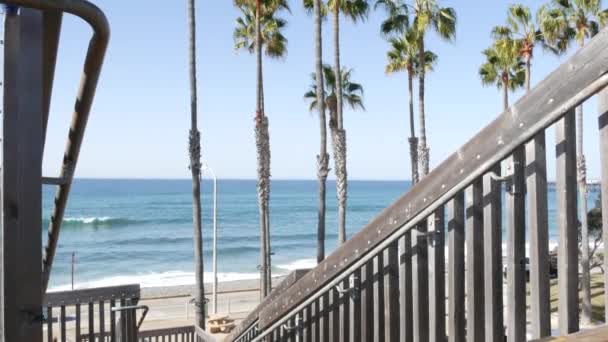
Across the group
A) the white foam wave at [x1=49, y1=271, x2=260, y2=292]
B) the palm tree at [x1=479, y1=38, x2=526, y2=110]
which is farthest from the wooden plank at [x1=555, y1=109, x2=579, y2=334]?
the white foam wave at [x1=49, y1=271, x2=260, y2=292]

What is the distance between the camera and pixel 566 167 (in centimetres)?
174

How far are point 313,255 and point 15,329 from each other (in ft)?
162

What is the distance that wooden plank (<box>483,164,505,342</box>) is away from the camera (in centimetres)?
195

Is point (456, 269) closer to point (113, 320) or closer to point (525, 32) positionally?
point (113, 320)

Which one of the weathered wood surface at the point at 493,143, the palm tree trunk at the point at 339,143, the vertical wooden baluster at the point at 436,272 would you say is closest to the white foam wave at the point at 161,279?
the palm tree trunk at the point at 339,143

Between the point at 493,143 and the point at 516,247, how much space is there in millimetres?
352

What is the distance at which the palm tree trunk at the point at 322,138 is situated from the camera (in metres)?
18.0

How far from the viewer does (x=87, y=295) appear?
4145mm

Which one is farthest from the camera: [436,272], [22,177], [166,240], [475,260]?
[166,240]

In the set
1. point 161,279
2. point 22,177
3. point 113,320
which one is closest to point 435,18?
point 113,320

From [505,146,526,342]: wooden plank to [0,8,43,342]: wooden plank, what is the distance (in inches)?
55.9

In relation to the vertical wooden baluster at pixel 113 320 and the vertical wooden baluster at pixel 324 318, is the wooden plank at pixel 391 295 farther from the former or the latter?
the vertical wooden baluster at pixel 113 320

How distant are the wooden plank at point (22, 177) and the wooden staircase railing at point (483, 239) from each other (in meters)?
1.34

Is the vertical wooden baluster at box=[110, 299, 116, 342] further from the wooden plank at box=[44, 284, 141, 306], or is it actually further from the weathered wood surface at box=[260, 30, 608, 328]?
the weathered wood surface at box=[260, 30, 608, 328]
